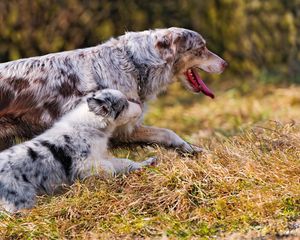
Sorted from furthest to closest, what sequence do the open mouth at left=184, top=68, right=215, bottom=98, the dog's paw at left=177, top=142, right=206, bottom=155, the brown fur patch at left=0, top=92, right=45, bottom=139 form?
the open mouth at left=184, top=68, right=215, bottom=98
the dog's paw at left=177, top=142, right=206, bottom=155
the brown fur patch at left=0, top=92, right=45, bottom=139

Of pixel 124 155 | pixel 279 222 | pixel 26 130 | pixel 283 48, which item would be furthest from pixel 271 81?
pixel 279 222

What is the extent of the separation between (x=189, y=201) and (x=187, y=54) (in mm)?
1744

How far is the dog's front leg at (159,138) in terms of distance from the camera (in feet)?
21.9

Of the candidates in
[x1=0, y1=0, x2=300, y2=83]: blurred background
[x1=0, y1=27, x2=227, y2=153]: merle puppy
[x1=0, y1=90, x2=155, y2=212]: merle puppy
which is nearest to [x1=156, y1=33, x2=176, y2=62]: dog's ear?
[x1=0, y1=27, x2=227, y2=153]: merle puppy

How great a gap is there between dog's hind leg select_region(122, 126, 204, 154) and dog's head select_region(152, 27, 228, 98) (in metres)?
0.54

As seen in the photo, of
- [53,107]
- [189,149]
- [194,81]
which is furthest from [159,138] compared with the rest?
[53,107]

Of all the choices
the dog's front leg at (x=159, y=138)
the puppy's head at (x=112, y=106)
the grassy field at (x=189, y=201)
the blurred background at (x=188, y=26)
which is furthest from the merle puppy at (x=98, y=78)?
the blurred background at (x=188, y=26)

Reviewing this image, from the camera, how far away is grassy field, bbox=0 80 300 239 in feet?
17.0

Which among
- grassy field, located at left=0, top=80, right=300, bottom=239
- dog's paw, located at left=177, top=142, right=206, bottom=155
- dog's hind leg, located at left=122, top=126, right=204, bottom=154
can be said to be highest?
grassy field, located at left=0, top=80, right=300, bottom=239

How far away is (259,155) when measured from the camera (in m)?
6.12

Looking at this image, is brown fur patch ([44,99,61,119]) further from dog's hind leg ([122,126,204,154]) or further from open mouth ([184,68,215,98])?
open mouth ([184,68,215,98])

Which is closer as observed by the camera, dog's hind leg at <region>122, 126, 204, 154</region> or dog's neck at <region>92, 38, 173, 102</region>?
dog's neck at <region>92, 38, 173, 102</region>

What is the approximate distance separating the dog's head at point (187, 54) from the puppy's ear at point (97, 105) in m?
0.82

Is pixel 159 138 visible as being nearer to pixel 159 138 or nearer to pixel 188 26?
pixel 159 138
